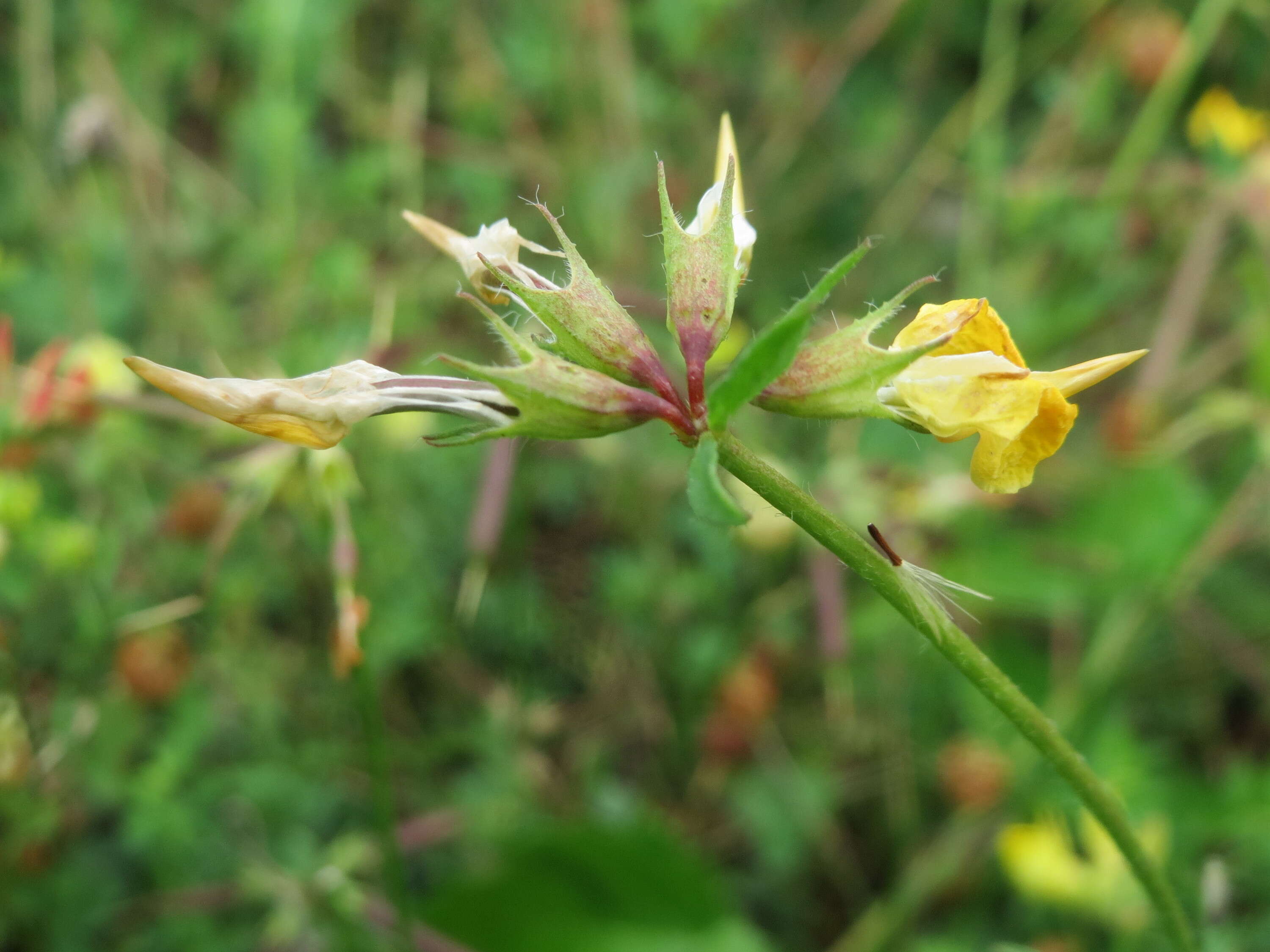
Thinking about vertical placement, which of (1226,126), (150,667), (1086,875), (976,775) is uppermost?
(1226,126)

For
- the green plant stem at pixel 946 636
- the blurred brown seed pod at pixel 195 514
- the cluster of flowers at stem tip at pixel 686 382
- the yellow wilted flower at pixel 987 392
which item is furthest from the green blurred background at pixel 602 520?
the yellow wilted flower at pixel 987 392

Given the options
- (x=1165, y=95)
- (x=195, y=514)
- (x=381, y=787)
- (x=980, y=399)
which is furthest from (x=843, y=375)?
(x=1165, y=95)

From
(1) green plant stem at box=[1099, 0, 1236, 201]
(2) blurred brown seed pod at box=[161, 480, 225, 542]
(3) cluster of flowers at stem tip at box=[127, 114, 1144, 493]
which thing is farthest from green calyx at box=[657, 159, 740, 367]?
(1) green plant stem at box=[1099, 0, 1236, 201]

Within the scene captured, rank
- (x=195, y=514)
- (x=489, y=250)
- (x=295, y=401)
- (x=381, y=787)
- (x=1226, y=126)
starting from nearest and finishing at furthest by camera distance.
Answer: (x=295, y=401) < (x=489, y=250) < (x=381, y=787) < (x=195, y=514) < (x=1226, y=126)

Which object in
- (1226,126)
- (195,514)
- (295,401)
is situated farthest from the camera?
(1226,126)

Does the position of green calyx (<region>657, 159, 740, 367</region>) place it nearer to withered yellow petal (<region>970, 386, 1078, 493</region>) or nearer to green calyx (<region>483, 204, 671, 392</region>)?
green calyx (<region>483, 204, 671, 392</region>)

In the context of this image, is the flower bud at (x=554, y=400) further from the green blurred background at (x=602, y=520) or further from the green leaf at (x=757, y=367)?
the green blurred background at (x=602, y=520)

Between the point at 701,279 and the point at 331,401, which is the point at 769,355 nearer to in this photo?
the point at 701,279
